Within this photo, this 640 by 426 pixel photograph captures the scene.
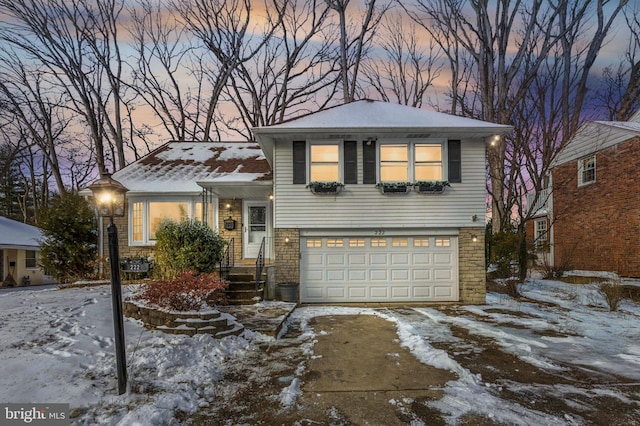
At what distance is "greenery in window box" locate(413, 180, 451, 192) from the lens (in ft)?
31.2

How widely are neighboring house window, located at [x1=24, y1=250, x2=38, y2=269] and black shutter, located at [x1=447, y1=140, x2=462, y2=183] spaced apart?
23.1m

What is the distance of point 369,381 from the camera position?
14.2 ft

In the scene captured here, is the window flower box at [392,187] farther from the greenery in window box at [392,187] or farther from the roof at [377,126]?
the roof at [377,126]

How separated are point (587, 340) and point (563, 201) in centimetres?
1158

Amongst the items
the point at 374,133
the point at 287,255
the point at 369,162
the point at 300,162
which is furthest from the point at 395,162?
the point at 287,255

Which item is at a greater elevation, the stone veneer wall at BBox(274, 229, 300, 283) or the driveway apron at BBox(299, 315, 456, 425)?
the stone veneer wall at BBox(274, 229, 300, 283)

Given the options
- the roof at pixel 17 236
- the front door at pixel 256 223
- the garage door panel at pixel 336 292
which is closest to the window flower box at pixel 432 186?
the garage door panel at pixel 336 292

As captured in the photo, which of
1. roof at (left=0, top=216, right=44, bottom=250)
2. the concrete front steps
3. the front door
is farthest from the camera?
roof at (left=0, top=216, right=44, bottom=250)

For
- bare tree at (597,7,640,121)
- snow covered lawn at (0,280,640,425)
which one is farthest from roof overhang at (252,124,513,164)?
bare tree at (597,7,640,121)

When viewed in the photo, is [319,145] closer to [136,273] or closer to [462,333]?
[462,333]

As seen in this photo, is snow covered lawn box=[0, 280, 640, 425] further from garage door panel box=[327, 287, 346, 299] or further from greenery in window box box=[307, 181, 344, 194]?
greenery in window box box=[307, 181, 344, 194]

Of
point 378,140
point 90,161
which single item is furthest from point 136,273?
point 90,161

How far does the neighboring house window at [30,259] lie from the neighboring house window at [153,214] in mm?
12506

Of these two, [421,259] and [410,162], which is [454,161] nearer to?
[410,162]
